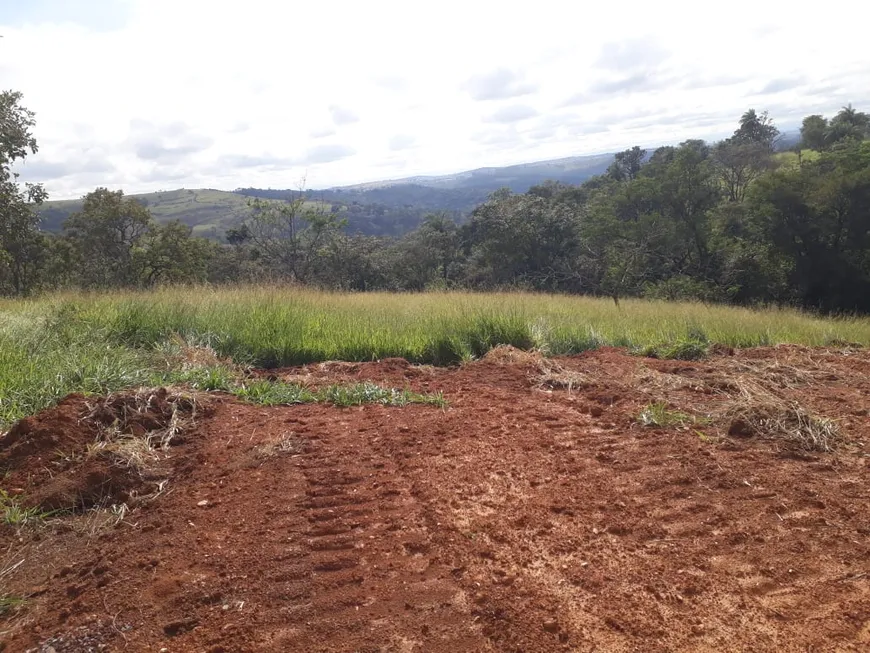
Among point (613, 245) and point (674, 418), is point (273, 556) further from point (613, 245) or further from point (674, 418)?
point (613, 245)

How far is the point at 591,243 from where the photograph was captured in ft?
68.6

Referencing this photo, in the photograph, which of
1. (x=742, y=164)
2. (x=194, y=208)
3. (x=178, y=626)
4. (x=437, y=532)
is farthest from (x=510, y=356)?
(x=194, y=208)

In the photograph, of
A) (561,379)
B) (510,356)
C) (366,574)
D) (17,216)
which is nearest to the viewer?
(366,574)

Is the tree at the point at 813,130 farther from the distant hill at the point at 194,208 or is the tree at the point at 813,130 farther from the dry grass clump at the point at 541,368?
the distant hill at the point at 194,208

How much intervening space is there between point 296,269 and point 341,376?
15.2 meters

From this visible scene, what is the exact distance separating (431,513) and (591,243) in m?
19.4

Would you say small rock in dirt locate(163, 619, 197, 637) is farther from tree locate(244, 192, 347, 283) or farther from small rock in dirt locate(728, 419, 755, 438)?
tree locate(244, 192, 347, 283)

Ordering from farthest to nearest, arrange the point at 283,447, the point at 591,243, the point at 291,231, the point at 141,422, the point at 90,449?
1. the point at 591,243
2. the point at 291,231
3. the point at 141,422
4. the point at 283,447
5. the point at 90,449

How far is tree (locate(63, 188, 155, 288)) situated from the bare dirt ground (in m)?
14.8

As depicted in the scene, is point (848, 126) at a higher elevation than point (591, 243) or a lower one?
higher

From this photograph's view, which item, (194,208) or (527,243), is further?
(194,208)

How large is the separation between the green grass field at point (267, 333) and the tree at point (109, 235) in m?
8.94

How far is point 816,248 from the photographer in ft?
65.8

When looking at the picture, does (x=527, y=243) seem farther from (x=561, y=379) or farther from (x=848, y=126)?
(x=848, y=126)
